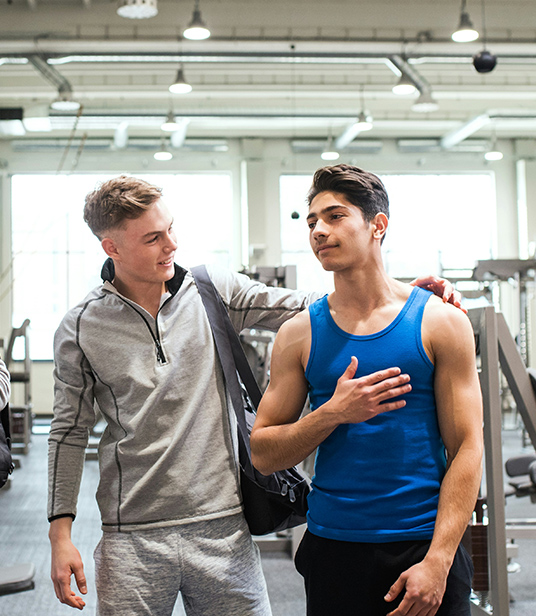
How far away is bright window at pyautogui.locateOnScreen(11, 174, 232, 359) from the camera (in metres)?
11.8

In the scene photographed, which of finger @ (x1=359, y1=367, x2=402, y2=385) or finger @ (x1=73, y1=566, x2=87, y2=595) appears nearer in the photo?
finger @ (x1=359, y1=367, x2=402, y2=385)

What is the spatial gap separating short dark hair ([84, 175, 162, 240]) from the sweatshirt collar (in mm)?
91

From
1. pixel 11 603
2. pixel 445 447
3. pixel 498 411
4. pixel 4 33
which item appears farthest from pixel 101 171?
pixel 445 447

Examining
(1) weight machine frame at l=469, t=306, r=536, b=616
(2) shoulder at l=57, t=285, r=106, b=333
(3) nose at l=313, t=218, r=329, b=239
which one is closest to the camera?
(3) nose at l=313, t=218, r=329, b=239

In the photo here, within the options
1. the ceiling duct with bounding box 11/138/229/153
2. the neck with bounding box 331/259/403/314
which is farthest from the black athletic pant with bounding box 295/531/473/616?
the ceiling duct with bounding box 11/138/229/153

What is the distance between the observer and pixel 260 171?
11758 millimetres

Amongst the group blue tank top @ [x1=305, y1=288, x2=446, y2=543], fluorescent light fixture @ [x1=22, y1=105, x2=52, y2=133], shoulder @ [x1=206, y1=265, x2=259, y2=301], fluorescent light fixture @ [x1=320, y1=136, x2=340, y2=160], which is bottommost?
blue tank top @ [x1=305, y1=288, x2=446, y2=543]

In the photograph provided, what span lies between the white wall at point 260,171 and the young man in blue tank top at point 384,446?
9.88 meters

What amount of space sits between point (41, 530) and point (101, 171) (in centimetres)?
802

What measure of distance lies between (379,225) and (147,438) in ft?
2.03

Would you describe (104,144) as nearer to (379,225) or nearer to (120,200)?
(120,200)

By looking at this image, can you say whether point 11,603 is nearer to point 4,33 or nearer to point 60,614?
point 60,614

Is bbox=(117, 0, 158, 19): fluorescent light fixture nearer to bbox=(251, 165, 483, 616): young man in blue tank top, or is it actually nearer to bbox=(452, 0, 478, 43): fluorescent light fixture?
bbox=(452, 0, 478, 43): fluorescent light fixture

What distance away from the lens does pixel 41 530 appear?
4711 mm
